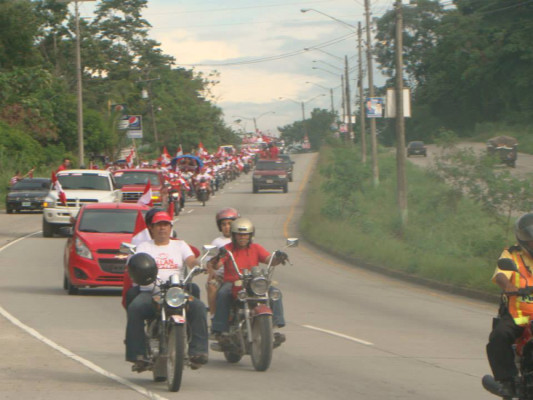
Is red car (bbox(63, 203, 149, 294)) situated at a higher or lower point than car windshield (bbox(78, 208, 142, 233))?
lower

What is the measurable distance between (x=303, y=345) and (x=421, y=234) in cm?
1646

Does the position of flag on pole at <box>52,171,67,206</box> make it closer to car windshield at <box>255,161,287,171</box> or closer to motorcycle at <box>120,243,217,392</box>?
motorcycle at <box>120,243,217,392</box>

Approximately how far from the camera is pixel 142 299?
9.61 metres

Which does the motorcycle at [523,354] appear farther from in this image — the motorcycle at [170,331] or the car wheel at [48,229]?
the car wheel at [48,229]

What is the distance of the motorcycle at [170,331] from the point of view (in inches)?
362

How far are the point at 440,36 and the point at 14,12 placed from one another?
53922 mm

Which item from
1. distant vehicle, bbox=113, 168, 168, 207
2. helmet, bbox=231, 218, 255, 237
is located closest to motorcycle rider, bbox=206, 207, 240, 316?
helmet, bbox=231, 218, 255, 237

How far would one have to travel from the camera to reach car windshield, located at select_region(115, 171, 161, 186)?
38.7 m

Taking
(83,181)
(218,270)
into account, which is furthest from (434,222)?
(218,270)

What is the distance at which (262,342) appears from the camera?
34.7ft

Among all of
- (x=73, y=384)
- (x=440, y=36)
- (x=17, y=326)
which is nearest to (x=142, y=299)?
(x=73, y=384)

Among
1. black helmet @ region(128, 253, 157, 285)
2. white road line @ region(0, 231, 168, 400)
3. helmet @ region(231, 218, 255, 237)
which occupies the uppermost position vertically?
helmet @ region(231, 218, 255, 237)

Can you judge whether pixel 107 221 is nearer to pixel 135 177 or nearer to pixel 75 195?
pixel 75 195

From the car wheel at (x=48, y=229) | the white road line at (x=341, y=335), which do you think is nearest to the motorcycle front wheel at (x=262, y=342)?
the white road line at (x=341, y=335)
